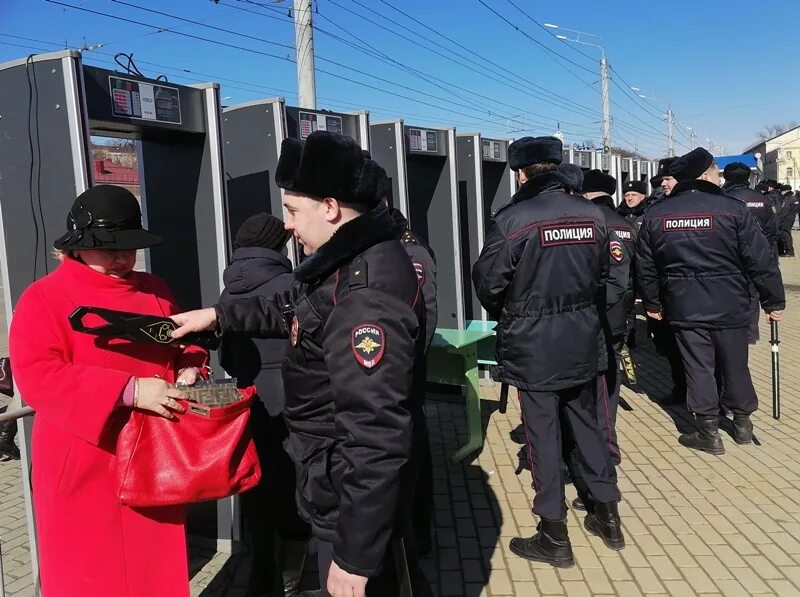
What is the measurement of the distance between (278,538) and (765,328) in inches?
321

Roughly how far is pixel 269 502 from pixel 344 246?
5.31ft

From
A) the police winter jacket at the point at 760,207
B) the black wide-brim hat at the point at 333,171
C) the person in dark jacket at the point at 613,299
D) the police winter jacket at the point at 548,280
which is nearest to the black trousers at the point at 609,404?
the person in dark jacket at the point at 613,299

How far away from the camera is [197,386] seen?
6.57ft

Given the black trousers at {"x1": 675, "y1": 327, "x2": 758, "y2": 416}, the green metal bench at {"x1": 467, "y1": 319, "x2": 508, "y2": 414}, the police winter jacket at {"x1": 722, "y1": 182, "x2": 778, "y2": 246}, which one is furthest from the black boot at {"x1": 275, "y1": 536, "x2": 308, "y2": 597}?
the police winter jacket at {"x1": 722, "y1": 182, "x2": 778, "y2": 246}

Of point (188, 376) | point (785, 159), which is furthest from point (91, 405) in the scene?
point (785, 159)

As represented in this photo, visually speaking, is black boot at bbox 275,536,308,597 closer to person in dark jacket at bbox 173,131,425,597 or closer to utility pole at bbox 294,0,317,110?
person in dark jacket at bbox 173,131,425,597

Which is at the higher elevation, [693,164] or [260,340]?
[693,164]

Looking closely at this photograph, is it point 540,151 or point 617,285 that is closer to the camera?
point 540,151

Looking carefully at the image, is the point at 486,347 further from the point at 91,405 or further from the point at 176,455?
the point at 91,405

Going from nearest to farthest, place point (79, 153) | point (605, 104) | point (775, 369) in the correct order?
point (79, 153), point (775, 369), point (605, 104)

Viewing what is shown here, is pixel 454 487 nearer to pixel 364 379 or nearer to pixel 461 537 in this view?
pixel 461 537

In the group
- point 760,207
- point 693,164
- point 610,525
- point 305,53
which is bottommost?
point 610,525

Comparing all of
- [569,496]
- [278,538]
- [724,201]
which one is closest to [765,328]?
[724,201]

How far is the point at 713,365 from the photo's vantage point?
14.6 feet
